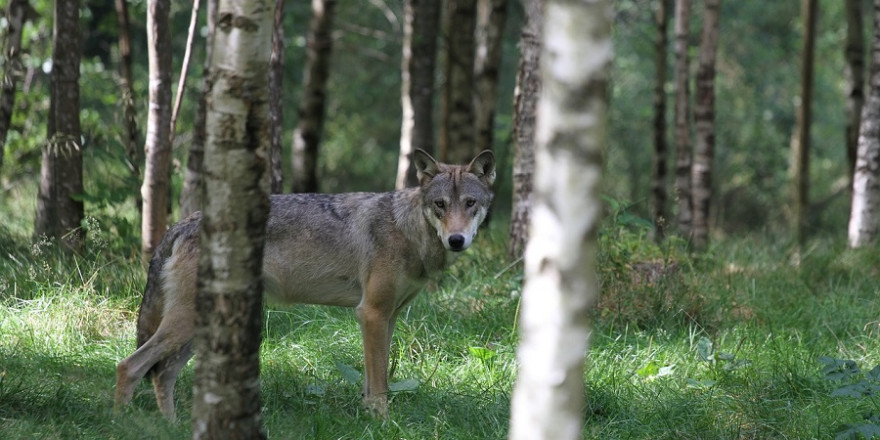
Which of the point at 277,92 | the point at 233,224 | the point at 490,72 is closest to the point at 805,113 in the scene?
the point at 490,72

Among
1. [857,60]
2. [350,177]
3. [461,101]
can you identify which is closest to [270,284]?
[461,101]

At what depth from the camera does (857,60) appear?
13.1 m

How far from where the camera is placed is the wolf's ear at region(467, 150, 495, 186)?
6051 mm

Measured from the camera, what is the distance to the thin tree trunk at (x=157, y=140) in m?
7.58

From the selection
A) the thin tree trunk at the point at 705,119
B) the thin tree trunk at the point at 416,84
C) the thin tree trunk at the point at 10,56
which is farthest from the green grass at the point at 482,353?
the thin tree trunk at the point at 416,84

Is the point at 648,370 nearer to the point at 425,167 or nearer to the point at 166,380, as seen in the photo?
the point at 425,167

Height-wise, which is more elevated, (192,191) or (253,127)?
(253,127)

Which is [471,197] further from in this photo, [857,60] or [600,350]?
[857,60]

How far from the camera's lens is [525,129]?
324 inches

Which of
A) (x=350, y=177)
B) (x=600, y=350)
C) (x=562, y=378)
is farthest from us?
(x=350, y=177)

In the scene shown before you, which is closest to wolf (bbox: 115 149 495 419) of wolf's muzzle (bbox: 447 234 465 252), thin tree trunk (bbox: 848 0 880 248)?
wolf's muzzle (bbox: 447 234 465 252)

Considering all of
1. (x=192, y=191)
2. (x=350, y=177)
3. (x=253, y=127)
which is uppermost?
(x=253, y=127)

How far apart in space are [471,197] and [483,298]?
177cm

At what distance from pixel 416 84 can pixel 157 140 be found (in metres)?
5.91
